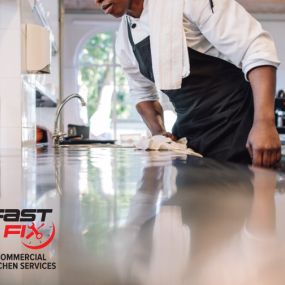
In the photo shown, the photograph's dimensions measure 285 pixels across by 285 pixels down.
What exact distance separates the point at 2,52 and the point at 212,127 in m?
1.19

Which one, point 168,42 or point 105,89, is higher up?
point 105,89

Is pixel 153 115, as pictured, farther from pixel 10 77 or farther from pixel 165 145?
pixel 10 77

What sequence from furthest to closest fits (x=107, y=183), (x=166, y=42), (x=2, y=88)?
(x=2, y=88) → (x=166, y=42) → (x=107, y=183)

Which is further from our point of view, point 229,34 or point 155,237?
point 229,34

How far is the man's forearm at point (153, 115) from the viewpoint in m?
1.58

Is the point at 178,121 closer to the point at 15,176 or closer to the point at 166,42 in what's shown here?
the point at 166,42

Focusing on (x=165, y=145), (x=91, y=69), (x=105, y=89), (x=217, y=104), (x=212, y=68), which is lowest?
(x=165, y=145)

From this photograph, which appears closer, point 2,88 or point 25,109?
point 2,88

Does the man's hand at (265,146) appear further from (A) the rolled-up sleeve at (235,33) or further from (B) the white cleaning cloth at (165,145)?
(B) the white cleaning cloth at (165,145)

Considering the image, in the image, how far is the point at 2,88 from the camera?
1851mm

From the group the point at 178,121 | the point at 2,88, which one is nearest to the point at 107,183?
the point at 178,121

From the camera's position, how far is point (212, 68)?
1122 millimetres

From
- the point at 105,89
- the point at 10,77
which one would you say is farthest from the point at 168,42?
the point at 105,89

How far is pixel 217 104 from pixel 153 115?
52 cm
